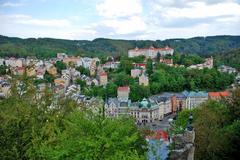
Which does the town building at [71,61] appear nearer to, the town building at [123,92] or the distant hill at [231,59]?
the distant hill at [231,59]

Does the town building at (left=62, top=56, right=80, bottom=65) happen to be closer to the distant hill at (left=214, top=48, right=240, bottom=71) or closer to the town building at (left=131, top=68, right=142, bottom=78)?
the town building at (left=131, top=68, right=142, bottom=78)

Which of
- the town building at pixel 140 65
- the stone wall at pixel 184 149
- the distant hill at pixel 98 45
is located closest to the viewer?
the stone wall at pixel 184 149

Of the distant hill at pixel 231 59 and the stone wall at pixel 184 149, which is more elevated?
the stone wall at pixel 184 149

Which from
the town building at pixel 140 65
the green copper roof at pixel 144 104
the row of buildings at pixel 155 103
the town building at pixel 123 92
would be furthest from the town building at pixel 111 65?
the green copper roof at pixel 144 104

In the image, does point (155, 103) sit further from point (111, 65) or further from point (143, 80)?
point (111, 65)

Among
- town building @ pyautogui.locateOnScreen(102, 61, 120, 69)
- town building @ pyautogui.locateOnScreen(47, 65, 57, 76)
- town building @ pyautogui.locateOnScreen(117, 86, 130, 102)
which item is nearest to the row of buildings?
town building @ pyautogui.locateOnScreen(117, 86, 130, 102)

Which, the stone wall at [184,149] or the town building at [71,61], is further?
the town building at [71,61]

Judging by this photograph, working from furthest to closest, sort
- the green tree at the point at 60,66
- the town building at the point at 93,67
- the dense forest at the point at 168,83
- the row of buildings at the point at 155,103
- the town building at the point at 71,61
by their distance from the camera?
the town building at the point at 71,61
the green tree at the point at 60,66
the town building at the point at 93,67
the dense forest at the point at 168,83
the row of buildings at the point at 155,103
